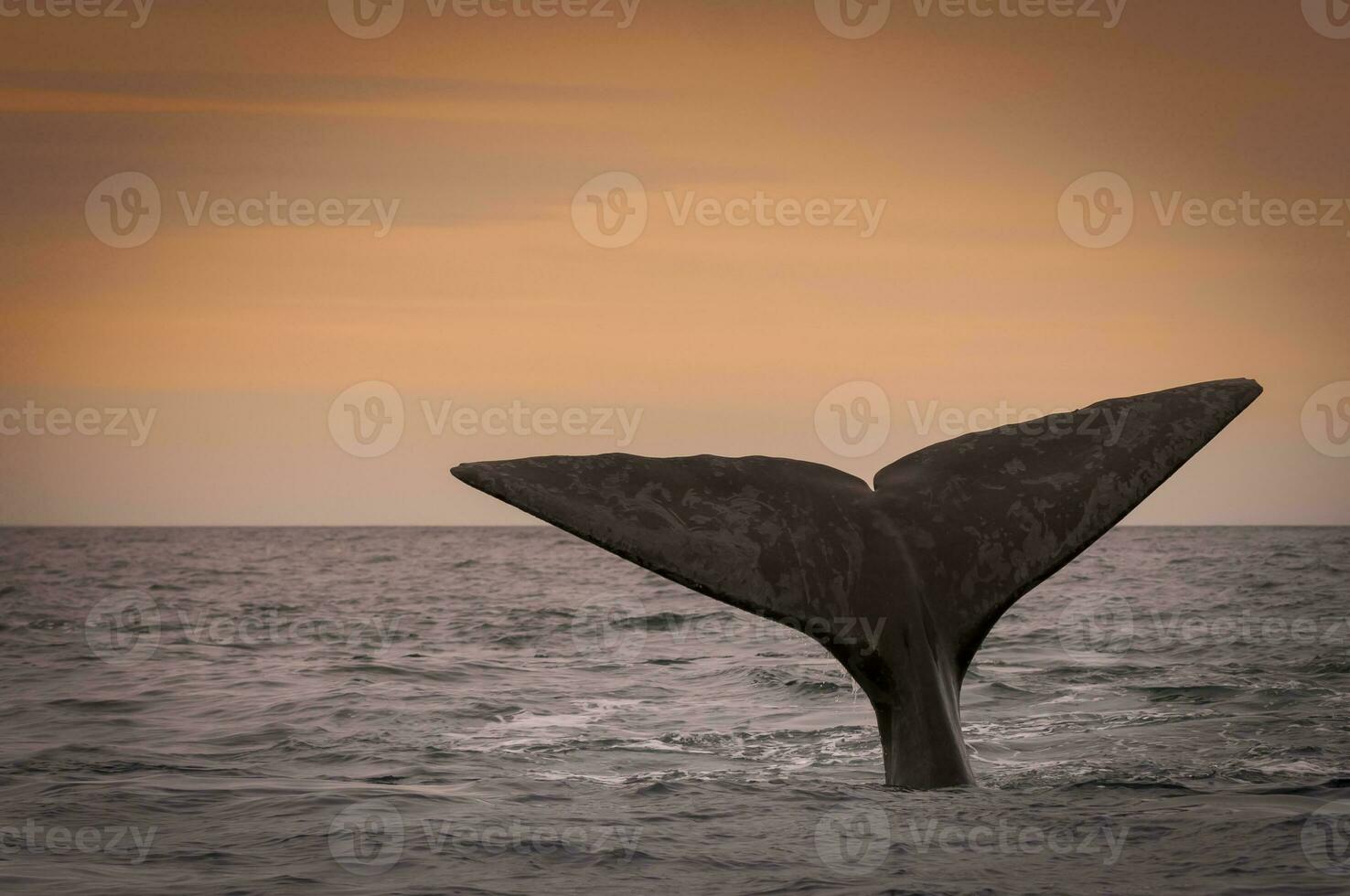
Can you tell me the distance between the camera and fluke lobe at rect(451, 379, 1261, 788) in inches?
223

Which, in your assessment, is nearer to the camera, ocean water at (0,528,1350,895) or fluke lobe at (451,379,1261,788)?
fluke lobe at (451,379,1261,788)

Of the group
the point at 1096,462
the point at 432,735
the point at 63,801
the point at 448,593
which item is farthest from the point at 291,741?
the point at 448,593

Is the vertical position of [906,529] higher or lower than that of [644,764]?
higher

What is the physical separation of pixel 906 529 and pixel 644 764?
10.9ft

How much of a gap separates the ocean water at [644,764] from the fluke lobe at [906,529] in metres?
0.80

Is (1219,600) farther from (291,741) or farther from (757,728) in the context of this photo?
(291,741)

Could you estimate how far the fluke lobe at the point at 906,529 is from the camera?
5.67 m

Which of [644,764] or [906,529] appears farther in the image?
[644,764]

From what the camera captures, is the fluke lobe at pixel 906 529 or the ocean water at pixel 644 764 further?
the ocean water at pixel 644 764

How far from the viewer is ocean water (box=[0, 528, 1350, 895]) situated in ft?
19.3

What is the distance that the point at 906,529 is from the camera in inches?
242

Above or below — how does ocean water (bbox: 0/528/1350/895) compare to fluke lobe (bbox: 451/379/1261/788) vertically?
below

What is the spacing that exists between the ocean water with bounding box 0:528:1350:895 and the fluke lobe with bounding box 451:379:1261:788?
→ 2.62 ft

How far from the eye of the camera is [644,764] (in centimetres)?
877
